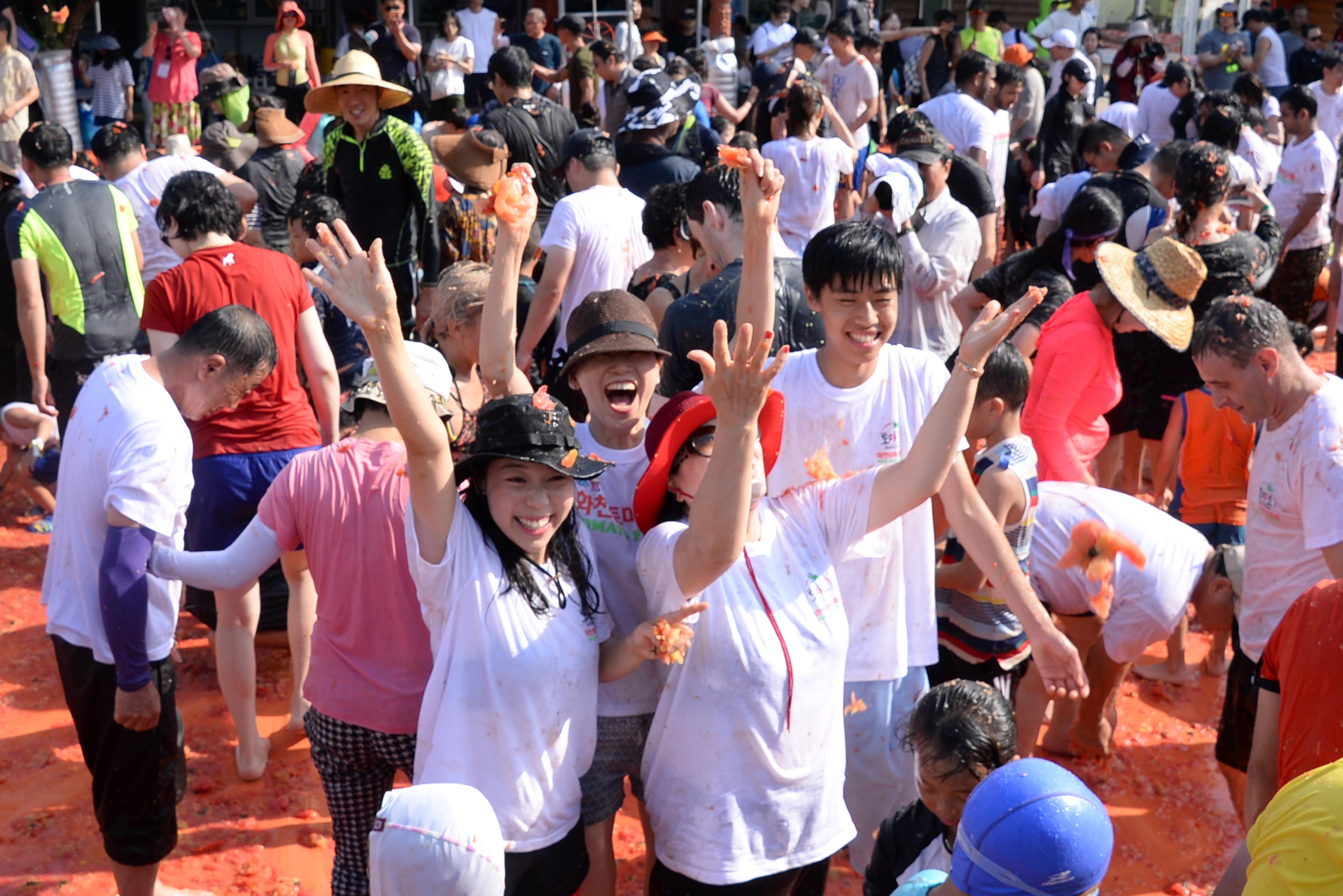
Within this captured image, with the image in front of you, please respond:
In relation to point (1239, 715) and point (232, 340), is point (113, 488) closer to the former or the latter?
point (232, 340)

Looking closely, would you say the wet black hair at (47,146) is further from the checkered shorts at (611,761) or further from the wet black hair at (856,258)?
the checkered shorts at (611,761)

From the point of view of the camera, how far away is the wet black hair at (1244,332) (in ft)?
9.82

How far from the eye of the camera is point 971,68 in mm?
9586

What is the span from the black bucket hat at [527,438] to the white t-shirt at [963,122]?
6.91 m

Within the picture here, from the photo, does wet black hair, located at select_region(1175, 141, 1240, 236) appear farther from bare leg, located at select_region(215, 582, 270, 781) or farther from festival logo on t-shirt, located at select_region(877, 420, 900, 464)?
bare leg, located at select_region(215, 582, 270, 781)

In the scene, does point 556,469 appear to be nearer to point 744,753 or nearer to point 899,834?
point 744,753

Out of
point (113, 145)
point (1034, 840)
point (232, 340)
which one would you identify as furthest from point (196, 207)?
point (1034, 840)

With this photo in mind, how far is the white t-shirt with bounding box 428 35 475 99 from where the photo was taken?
455 inches

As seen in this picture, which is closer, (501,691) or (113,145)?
(501,691)

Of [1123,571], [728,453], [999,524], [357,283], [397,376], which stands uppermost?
[357,283]

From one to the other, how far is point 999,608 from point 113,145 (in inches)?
212

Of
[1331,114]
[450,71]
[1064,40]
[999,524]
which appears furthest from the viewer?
[1064,40]

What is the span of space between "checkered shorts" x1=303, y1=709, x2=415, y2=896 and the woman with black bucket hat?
18.3 inches

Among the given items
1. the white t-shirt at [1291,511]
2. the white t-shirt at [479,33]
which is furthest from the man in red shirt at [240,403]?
the white t-shirt at [479,33]
